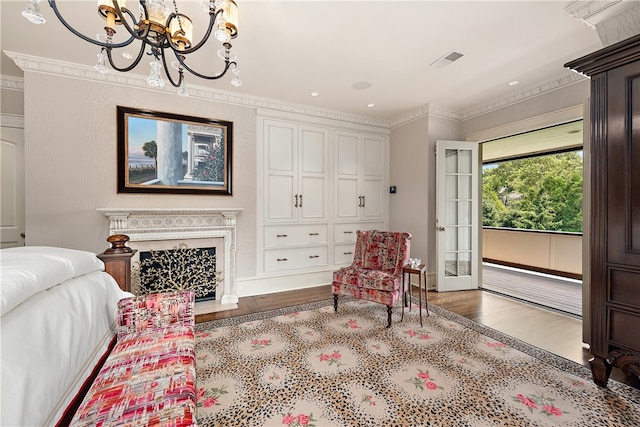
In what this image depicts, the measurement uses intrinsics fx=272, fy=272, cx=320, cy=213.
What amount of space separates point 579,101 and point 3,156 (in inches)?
253

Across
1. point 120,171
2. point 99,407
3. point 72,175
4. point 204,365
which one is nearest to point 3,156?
point 72,175

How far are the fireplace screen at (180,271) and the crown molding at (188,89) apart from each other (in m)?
1.95

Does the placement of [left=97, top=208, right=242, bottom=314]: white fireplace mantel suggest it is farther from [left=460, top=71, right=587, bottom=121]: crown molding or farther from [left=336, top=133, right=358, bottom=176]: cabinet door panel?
[left=460, top=71, right=587, bottom=121]: crown molding

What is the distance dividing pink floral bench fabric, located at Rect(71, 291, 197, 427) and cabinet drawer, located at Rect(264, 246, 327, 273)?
2.07 m

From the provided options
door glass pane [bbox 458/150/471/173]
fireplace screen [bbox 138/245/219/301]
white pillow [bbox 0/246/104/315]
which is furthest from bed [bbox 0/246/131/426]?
door glass pane [bbox 458/150/471/173]

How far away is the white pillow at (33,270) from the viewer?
0.95 meters

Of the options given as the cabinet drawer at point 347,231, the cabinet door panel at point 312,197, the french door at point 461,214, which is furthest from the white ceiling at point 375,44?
the cabinet drawer at point 347,231

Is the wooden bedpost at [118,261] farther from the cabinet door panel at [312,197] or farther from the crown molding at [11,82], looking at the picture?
the crown molding at [11,82]

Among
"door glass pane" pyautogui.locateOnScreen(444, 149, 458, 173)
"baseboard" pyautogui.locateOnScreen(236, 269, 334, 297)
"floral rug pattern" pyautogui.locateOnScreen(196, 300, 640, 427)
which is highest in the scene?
"door glass pane" pyautogui.locateOnScreen(444, 149, 458, 173)

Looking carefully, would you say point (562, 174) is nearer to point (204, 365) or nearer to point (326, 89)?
point (326, 89)

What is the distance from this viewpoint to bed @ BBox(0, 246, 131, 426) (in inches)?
34.2

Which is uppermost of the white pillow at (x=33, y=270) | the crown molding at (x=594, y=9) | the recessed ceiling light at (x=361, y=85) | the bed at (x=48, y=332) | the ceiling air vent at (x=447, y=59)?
the recessed ceiling light at (x=361, y=85)

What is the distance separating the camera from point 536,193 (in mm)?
5797

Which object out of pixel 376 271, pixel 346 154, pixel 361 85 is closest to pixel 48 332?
pixel 376 271
